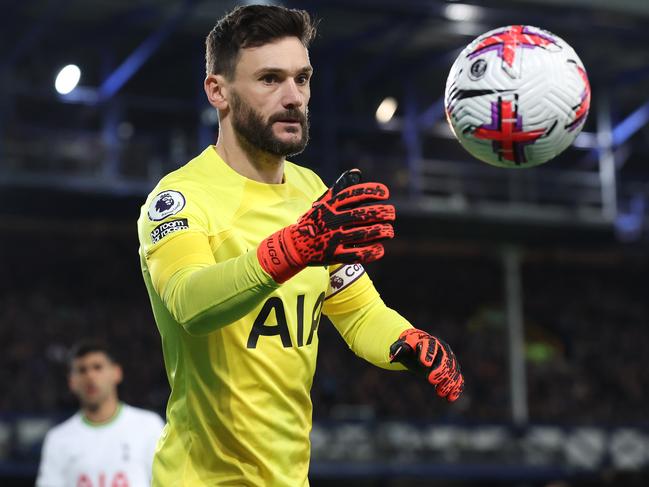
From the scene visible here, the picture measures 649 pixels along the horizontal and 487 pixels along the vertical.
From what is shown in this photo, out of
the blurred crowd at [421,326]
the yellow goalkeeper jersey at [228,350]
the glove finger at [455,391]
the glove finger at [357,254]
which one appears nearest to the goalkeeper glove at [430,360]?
the glove finger at [455,391]

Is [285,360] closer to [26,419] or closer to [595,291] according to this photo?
[26,419]

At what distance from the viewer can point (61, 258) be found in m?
23.9

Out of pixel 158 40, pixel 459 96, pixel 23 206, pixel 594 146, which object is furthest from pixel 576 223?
pixel 459 96

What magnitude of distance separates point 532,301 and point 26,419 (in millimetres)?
14633

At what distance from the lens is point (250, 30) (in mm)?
4164

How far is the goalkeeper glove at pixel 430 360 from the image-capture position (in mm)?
4254

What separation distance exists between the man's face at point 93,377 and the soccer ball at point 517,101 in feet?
Answer: 13.9

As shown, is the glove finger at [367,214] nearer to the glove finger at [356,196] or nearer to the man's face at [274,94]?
the glove finger at [356,196]

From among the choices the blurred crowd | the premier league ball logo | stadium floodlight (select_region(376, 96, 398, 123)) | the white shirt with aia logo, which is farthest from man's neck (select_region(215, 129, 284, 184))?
stadium floodlight (select_region(376, 96, 398, 123))

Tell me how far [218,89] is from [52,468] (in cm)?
489

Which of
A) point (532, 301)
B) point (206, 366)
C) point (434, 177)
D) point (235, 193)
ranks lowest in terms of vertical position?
point (206, 366)

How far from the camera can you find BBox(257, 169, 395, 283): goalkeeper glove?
12.0ft

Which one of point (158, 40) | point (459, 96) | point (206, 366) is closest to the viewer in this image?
point (206, 366)

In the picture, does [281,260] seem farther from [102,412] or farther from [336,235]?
[102,412]
